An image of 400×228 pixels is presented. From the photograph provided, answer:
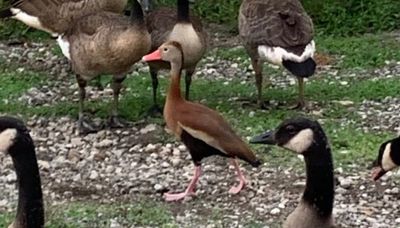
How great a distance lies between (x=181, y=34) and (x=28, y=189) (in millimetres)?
4794

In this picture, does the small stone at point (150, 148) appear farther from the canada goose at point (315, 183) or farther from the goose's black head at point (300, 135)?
the canada goose at point (315, 183)

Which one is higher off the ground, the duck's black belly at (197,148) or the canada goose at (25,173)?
the canada goose at (25,173)

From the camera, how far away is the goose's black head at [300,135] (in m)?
6.38

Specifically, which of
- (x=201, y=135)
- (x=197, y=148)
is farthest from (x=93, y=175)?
(x=201, y=135)

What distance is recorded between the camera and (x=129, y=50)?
1048cm

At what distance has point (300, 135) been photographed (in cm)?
646

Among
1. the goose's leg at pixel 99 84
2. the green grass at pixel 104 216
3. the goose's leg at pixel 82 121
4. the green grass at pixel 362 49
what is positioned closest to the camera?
the green grass at pixel 104 216

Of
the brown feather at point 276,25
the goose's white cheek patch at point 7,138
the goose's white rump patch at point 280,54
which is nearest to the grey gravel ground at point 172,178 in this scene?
the goose's white rump patch at point 280,54

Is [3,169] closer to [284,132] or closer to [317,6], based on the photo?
[284,132]

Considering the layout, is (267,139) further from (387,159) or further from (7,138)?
(387,159)

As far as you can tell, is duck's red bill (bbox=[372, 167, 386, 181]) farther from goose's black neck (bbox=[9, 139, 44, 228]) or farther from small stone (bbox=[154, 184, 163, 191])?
goose's black neck (bbox=[9, 139, 44, 228])

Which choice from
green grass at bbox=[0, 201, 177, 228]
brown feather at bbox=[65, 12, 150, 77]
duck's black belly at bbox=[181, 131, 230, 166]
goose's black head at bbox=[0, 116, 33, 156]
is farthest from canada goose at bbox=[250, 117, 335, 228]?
brown feather at bbox=[65, 12, 150, 77]

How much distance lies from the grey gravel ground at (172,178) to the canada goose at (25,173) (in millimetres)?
2100

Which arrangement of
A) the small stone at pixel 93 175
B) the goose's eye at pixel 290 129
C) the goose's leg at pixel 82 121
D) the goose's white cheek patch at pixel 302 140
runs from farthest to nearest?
1. the goose's leg at pixel 82 121
2. the small stone at pixel 93 175
3. the goose's eye at pixel 290 129
4. the goose's white cheek patch at pixel 302 140
